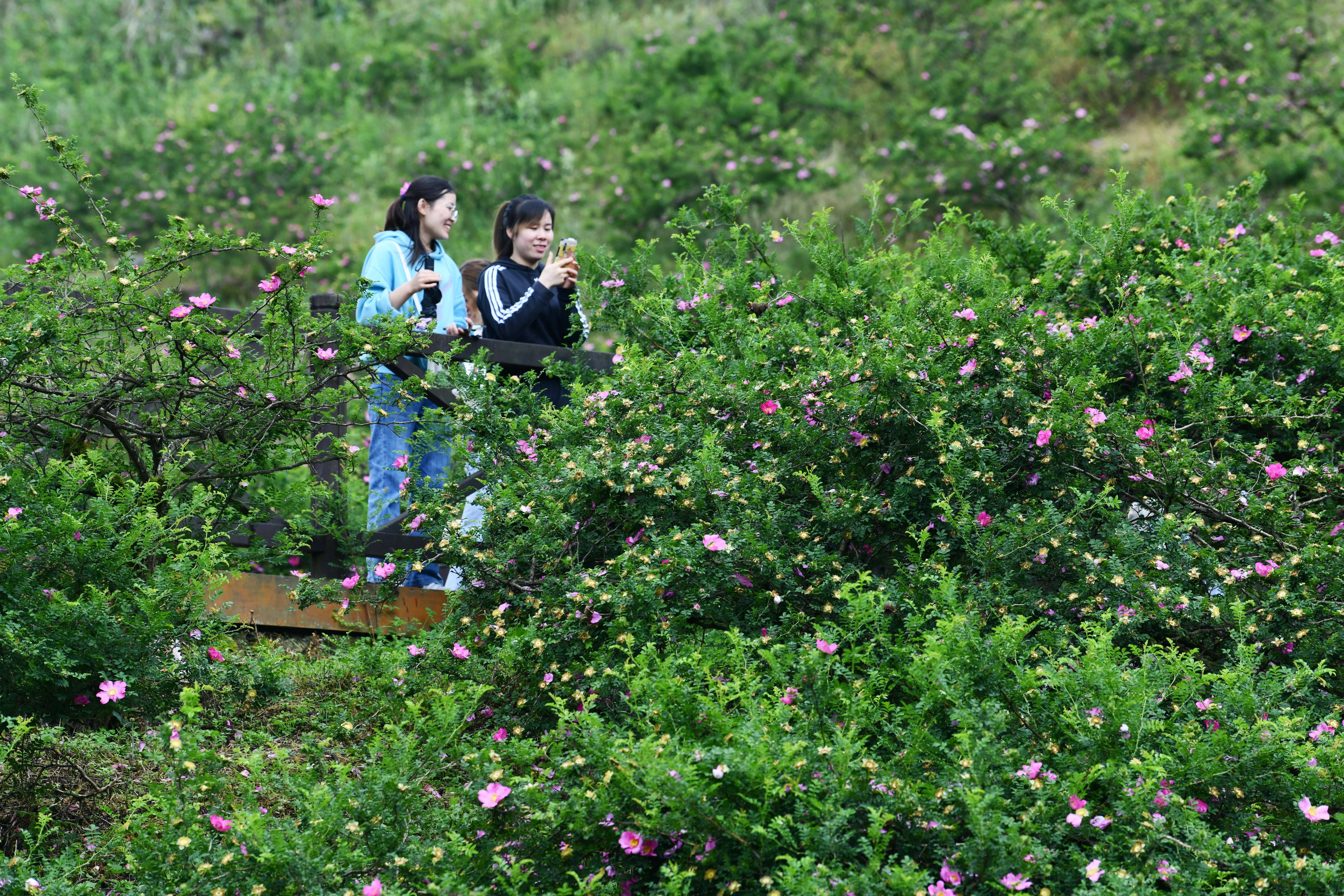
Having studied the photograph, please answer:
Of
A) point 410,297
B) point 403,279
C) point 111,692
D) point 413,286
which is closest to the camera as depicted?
point 111,692

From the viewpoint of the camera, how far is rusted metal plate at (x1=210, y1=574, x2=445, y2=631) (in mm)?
4242

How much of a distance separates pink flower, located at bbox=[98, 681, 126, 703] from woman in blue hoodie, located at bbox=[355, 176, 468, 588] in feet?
3.90

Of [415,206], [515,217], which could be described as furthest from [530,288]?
[415,206]

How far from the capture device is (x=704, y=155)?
36.2 ft

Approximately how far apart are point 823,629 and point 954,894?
911 millimetres

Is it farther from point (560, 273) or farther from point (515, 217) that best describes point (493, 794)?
point (515, 217)

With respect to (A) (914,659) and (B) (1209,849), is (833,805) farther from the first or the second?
(B) (1209,849)

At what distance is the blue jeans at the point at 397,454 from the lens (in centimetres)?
398

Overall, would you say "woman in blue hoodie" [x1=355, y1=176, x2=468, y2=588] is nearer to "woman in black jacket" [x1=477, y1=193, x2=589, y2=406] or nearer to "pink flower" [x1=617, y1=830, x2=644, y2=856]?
"woman in black jacket" [x1=477, y1=193, x2=589, y2=406]

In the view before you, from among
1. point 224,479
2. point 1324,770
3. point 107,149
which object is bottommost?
point 107,149

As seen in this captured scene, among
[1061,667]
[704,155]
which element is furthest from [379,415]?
[704,155]

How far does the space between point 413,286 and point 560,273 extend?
1.85 feet

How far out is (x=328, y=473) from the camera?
16.6 ft

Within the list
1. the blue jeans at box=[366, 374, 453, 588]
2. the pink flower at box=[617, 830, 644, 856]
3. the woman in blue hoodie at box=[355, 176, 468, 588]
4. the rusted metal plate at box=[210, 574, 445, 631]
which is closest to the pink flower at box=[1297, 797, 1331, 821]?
the pink flower at box=[617, 830, 644, 856]
